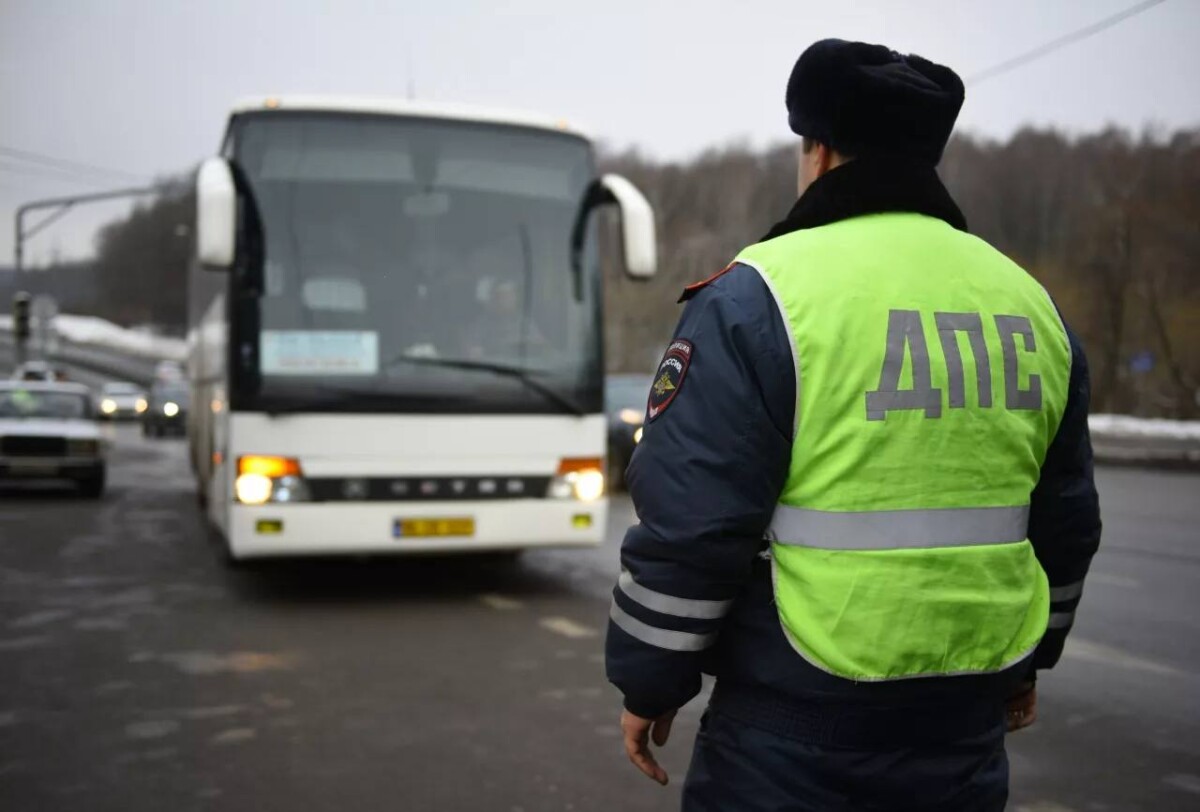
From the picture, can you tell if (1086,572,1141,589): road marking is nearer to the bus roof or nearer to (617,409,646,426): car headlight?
the bus roof

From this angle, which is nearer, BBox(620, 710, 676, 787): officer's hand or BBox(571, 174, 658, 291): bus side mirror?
BBox(620, 710, 676, 787): officer's hand

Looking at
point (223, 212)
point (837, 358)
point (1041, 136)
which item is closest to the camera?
point (837, 358)

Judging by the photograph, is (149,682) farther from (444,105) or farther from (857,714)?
(857,714)

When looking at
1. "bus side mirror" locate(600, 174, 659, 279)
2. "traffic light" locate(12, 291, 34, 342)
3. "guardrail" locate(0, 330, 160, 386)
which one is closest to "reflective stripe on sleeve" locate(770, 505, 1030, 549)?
"bus side mirror" locate(600, 174, 659, 279)

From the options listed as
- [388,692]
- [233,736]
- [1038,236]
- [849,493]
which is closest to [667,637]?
[849,493]

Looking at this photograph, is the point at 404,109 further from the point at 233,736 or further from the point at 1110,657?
the point at 1110,657

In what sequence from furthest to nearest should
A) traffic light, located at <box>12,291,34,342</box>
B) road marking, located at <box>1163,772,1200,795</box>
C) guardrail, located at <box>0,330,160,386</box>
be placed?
guardrail, located at <box>0,330,160,386</box>
traffic light, located at <box>12,291,34,342</box>
road marking, located at <box>1163,772,1200,795</box>

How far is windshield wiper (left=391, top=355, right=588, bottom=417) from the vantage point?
328 inches

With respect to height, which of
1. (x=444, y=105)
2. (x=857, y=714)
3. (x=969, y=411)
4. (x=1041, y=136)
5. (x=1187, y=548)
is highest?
(x=1041, y=136)

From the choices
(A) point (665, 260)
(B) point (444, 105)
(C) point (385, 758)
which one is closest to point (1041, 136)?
(A) point (665, 260)

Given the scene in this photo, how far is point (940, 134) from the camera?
7.31 ft

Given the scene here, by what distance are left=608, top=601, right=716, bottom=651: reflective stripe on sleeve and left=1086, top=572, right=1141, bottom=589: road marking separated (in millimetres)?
8132

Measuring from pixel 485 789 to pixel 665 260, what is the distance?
73.9 metres

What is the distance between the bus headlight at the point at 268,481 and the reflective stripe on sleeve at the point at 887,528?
6.30 meters
